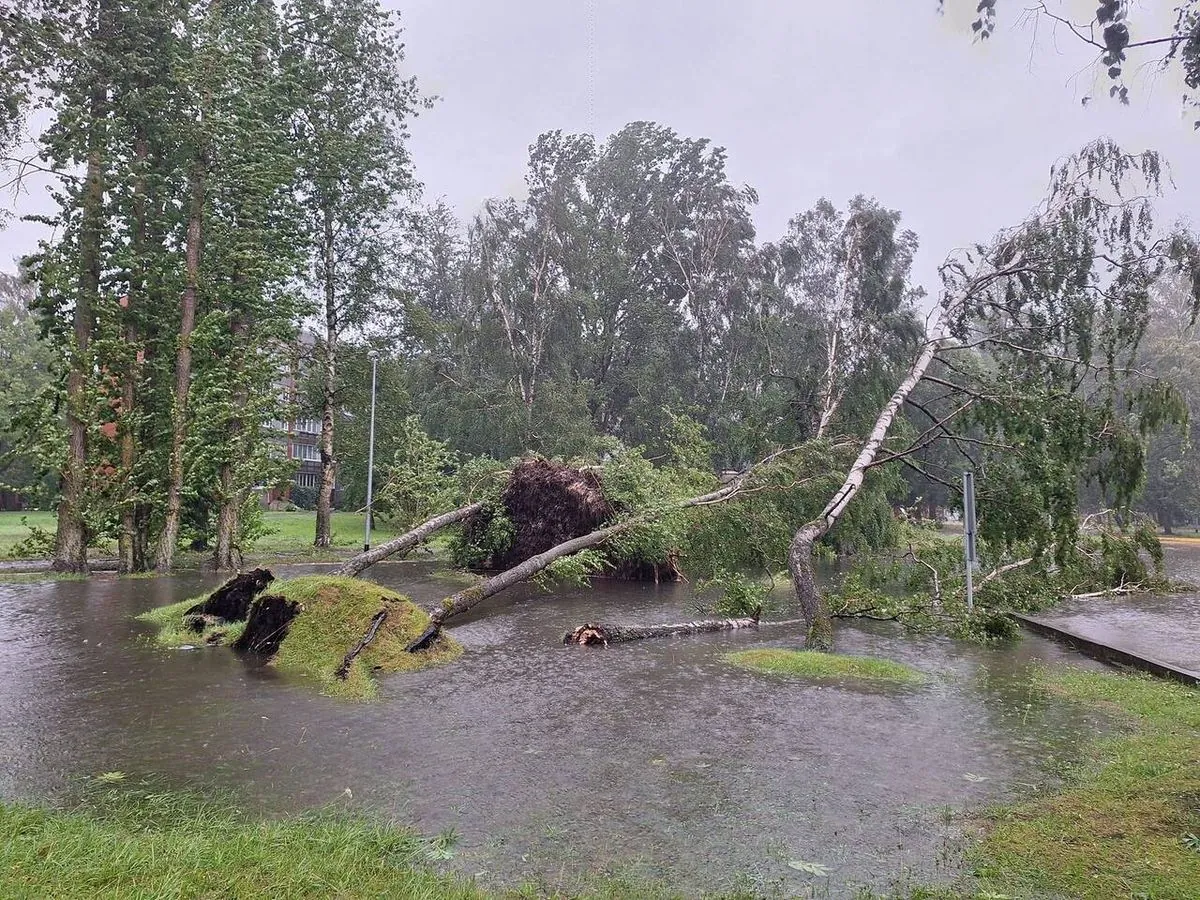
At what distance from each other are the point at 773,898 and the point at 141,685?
6.20 metres

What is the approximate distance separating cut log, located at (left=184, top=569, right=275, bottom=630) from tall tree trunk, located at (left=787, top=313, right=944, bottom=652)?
21.8ft

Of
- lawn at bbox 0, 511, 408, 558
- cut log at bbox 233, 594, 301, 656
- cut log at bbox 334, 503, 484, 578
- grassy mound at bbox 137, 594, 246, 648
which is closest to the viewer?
cut log at bbox 233, 594, 301, 656

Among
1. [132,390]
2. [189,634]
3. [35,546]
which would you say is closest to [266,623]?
[189,634]

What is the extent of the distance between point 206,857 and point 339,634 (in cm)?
517

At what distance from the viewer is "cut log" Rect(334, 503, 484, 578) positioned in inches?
539

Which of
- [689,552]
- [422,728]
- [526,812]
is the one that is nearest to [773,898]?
[526,812]

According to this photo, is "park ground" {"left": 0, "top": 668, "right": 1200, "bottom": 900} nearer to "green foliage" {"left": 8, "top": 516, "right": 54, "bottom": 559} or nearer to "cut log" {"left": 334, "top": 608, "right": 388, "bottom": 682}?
"cut log" {"left": 334, "top": 608, "right": 388, "bottom": 682}

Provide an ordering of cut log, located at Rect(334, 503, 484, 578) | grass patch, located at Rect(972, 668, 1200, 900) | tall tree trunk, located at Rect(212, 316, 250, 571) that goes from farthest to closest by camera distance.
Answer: tall tree trunk, located at Rect(212, 316, 250, 571) < cut log, located at Rect(334, 503, 484, 578) < grass patch, located at Rect(972, 668, 1200, 900)

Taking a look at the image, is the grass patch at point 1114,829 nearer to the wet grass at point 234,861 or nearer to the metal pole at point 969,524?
the wet grass at point 234,861

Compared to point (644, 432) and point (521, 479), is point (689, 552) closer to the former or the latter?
point (521, 479)

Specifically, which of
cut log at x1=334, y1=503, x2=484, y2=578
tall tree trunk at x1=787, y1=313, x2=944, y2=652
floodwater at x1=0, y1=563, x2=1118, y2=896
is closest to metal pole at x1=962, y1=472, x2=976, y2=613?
floodwater at x1=0, y1=563, x2=1118, y2=896

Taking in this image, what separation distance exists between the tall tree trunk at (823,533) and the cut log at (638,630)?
992mm

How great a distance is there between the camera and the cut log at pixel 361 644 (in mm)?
7578

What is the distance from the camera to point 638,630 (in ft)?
33.3
